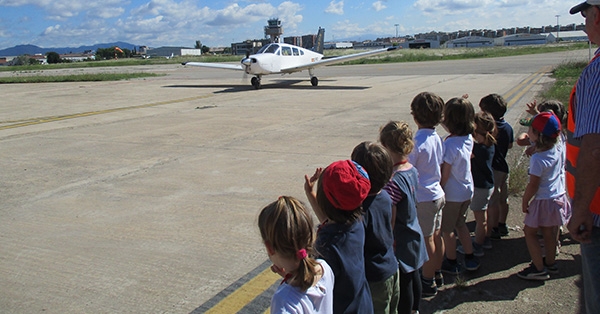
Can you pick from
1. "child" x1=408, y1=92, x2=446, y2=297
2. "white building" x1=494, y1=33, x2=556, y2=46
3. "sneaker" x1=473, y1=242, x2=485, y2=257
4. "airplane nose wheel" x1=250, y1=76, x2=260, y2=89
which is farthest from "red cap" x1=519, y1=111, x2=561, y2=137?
"white building" x1=494, y1=33, x2=556, y2=46

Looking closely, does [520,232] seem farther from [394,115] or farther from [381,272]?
[394,115]

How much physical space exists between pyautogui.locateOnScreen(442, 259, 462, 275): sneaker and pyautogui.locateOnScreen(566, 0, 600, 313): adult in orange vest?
4.90ft

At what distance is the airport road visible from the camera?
3656 millimetres

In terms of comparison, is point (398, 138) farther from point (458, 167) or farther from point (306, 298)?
point (306, 298)

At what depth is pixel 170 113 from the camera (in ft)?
43.4

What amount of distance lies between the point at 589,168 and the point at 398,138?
3.66 feet

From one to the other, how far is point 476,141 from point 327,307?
2.54 meters

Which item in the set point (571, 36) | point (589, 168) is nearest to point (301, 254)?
point (589, 168)

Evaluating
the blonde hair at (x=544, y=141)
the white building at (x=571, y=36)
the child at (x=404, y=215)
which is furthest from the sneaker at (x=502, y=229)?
the white building at (x=571, y=36)

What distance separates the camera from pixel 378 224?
2.47m

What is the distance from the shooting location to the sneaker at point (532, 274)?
353 centimetres

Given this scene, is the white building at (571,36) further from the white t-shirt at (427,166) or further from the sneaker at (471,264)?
the white t-shirt at (427,166)

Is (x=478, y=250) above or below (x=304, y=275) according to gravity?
below

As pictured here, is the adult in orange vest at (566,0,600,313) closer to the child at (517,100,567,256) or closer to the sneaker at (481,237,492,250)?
the child at (517,100,567,256)
